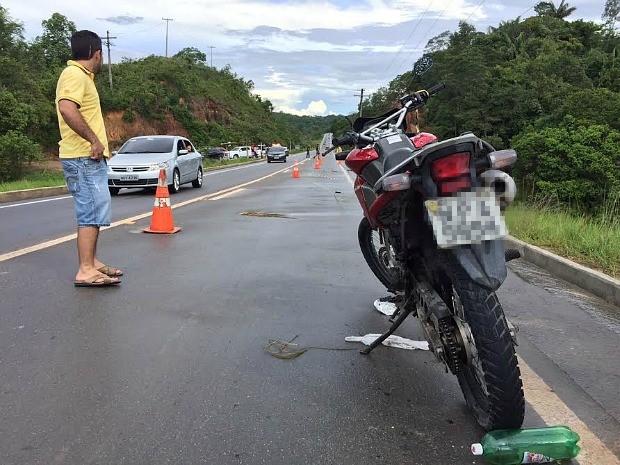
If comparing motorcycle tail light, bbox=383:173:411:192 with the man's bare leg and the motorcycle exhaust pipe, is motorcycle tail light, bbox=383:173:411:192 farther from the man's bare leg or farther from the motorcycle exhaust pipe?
the man's bare leg

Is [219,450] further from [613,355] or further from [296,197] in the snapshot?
[296,197]

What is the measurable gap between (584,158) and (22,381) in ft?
50.4

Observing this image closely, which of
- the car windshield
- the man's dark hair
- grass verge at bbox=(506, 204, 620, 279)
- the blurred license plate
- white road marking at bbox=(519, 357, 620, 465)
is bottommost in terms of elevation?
white road marking at bbox=(519, 357, 620, 465)

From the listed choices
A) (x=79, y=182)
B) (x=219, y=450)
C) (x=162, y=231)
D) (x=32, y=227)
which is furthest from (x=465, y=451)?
(x=32, y=227)

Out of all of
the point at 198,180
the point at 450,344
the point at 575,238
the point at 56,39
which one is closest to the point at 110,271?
the point at 450,344

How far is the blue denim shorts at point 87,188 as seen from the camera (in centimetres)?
496

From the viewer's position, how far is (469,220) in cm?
255

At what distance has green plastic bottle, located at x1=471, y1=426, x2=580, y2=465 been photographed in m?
2.37

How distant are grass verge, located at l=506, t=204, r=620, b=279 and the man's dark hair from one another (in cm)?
414

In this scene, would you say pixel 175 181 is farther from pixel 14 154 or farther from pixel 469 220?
pixel 469 220

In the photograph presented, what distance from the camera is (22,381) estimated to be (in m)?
3.10

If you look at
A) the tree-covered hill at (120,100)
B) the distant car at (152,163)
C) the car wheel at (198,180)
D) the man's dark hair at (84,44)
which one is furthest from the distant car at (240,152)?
the man's dark hair at (84,44)

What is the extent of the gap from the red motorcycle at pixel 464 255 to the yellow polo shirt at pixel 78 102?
3.08 meters

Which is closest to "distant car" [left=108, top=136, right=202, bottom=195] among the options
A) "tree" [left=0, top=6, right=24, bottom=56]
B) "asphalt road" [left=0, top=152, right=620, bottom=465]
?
"asphalt road" [left=0, top=152, right=620, bottom=465]
